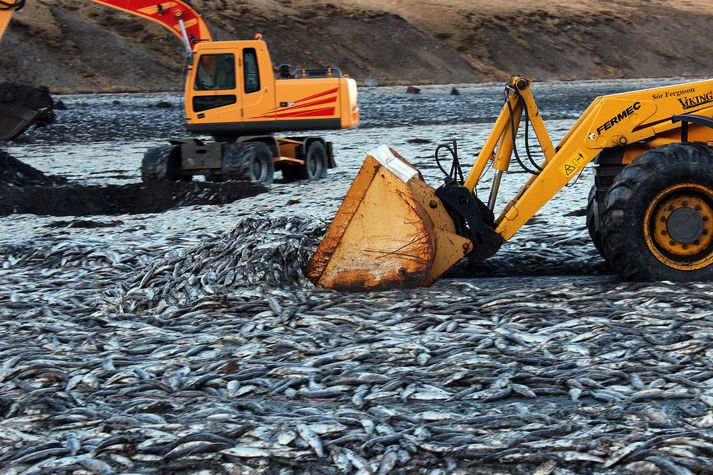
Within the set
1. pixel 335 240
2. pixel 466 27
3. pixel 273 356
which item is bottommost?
pixel 273 356

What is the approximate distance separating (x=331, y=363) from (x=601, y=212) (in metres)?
3.35

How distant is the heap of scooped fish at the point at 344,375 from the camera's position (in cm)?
482

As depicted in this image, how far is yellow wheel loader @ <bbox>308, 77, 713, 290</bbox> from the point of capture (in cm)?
809

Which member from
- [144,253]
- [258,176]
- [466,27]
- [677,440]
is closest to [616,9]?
[466,27]

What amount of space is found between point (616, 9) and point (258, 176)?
61.4m

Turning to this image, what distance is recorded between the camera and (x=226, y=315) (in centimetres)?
761

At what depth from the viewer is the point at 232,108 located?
56.4 ft

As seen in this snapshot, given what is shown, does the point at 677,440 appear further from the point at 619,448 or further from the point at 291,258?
the point at 291,258

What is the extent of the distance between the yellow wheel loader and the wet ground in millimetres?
248

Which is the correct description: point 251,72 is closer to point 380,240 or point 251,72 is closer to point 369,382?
point 380,240

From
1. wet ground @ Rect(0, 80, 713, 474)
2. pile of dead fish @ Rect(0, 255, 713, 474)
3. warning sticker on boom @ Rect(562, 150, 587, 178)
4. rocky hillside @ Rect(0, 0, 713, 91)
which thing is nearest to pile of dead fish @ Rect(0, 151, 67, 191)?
wet ground @ Rect(0, 80, 713, 474)

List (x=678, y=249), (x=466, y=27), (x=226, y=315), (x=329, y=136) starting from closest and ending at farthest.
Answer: (x=226, y=315) → (x=678, y=249) → (x=329, y=136) → (x=466, y=27)

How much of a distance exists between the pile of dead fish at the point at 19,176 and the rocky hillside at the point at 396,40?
27.4m

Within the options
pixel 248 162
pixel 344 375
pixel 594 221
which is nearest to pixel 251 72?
pixel 248 162
